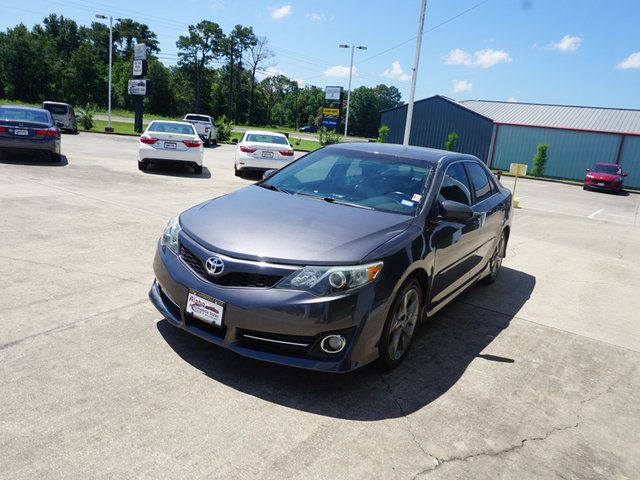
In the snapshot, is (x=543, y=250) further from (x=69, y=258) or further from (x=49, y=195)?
(x=49, y=195)

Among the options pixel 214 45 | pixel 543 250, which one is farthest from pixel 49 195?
pixel 214 45

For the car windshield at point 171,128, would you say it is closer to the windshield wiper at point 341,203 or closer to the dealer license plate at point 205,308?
the windshield wiper at point 341,203

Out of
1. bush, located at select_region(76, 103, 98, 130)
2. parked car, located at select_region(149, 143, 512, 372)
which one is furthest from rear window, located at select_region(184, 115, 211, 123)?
parked car, located at select_region(149, 143, 512, 372)

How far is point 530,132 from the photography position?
40438 millimetres

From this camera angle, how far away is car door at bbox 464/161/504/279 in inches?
202

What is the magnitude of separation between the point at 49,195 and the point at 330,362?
783 cm

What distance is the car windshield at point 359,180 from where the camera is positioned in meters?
4.27

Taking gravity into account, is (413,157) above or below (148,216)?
above

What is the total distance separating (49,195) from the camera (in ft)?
29.5

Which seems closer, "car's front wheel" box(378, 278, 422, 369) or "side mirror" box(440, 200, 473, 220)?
"car's front wheel" box(378, 278, 422, 369)

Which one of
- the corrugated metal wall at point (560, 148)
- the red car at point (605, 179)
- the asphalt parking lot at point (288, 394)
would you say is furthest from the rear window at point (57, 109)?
the corrugated metal wall at point (560, 148)

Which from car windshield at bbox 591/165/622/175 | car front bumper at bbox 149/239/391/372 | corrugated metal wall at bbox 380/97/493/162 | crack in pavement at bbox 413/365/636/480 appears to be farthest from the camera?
corrugated metal wall at bbox 380/97/493/162

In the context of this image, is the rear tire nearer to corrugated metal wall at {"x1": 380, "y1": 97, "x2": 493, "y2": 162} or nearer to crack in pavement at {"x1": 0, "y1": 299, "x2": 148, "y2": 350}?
crack in pavement at {"x1": 0, "y1": 299, "x2": 148, "y2": 350}

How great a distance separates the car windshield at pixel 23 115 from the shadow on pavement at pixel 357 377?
11.7 metres
